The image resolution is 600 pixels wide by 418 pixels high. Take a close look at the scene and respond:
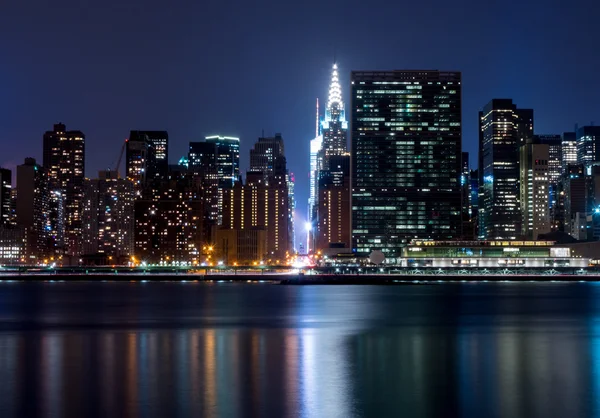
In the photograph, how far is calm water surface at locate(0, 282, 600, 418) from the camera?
24391mm

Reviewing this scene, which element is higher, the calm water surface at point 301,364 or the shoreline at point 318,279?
the calm water surface at point 301,364

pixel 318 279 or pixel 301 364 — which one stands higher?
pixel 301 364

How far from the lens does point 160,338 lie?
44.4 m

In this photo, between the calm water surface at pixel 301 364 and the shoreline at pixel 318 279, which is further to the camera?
the shoreline at pixel 318 279

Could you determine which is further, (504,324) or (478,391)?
(504,324)

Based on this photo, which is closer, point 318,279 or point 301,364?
point 301,364

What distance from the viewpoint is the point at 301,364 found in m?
33.2

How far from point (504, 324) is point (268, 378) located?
97.3 feet

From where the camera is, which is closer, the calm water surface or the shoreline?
the calm water surface

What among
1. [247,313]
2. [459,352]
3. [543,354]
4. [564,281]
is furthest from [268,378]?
[564,281]

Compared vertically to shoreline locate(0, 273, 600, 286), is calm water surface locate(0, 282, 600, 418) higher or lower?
higher

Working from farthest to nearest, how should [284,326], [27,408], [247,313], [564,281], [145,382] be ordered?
[564,281]
[247,313]
[284,326]
[145,382]
[27,408]

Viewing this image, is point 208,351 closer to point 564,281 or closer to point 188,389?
point 188,389

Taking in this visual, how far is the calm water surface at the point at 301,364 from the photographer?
80.0ft
